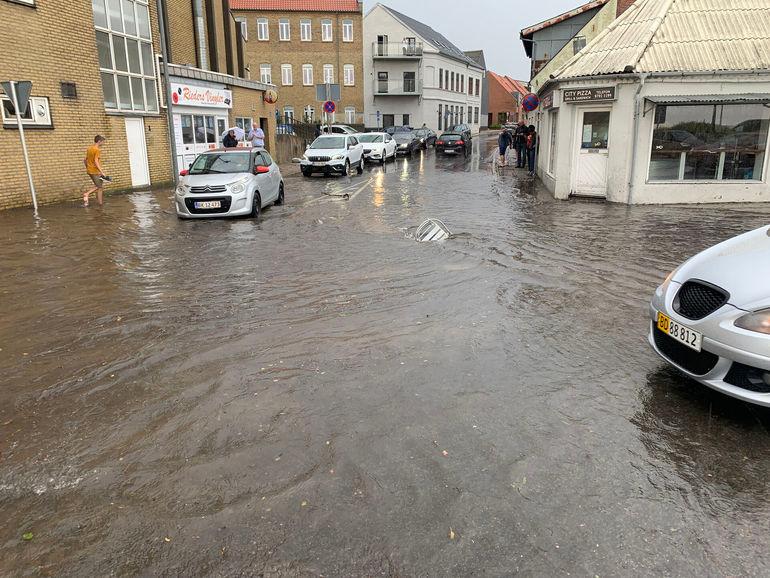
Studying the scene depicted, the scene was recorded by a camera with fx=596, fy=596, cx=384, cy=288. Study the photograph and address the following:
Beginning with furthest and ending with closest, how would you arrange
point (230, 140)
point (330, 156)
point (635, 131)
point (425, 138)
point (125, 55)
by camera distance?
1. point (425, 138)
2. point (330, 156)
3. point (230, 140)
4. point (125, 55)
5. point (635, 131)

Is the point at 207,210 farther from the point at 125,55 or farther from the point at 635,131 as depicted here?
the point at 635,131

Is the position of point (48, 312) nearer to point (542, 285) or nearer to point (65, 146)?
point (542, 285)

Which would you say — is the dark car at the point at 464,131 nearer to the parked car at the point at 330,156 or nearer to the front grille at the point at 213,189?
the parked car at the point at 330,156

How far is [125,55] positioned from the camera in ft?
62.3

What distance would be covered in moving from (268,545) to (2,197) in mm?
14703

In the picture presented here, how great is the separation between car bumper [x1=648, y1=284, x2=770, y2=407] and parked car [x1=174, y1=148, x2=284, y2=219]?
1058 cm

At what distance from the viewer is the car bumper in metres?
3.82

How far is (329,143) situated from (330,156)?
171 centimetres

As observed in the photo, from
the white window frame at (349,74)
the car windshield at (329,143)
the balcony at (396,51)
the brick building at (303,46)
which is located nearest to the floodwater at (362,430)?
the car windshield at (329,143)

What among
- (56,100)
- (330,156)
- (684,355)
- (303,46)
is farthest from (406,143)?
(684,355)

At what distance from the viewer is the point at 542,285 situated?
7957mm

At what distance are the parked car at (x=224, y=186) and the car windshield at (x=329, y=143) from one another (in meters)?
11.4

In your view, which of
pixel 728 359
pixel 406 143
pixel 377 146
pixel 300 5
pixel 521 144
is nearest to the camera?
pixel 728 359

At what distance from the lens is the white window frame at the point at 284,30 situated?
5266 centimetres
